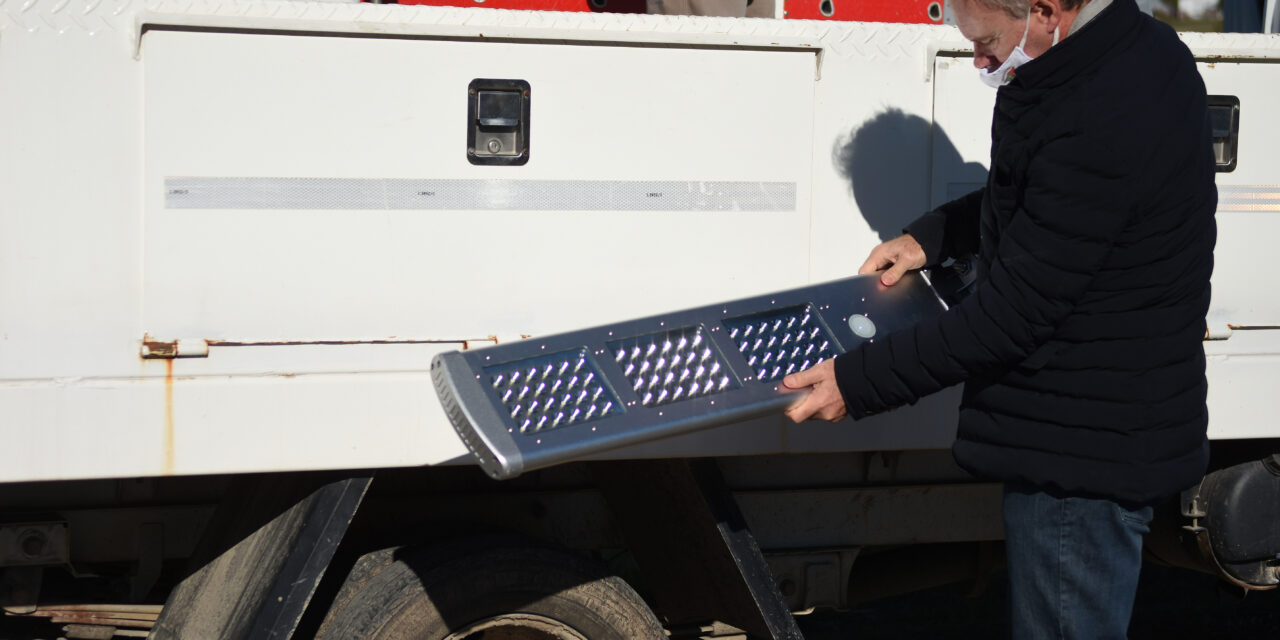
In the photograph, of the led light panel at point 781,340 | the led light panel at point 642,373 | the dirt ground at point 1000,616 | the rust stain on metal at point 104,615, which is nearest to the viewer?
the led light panel at point 642,373

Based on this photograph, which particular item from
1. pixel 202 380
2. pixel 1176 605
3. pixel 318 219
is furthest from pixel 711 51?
pixel 1176 605

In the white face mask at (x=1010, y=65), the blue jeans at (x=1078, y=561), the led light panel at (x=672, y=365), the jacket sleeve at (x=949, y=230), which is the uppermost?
the white face mask at (x=1010, y=65)

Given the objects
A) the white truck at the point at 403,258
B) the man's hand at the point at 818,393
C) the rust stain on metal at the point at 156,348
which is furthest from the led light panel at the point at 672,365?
the rust stain on metal at the point at 156,348

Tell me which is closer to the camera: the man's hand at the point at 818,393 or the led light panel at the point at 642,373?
the led light panel at the point at 642,373

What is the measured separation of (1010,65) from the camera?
84.4 inches

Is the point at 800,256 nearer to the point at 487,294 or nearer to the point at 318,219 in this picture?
the point at 487,294

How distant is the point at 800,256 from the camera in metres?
2.63

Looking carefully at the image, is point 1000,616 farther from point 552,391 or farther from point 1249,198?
point 552,391

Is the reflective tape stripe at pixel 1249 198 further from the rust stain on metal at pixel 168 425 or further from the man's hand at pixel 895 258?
Answer: the rust stain on metal at pixel 168 425

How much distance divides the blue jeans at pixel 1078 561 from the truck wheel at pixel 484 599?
3.15ft

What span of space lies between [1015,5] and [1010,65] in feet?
0.38

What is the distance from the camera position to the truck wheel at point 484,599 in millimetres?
2590

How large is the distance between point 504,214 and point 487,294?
0.57 ft

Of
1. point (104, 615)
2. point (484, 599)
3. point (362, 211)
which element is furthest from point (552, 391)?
point (104, 615)
